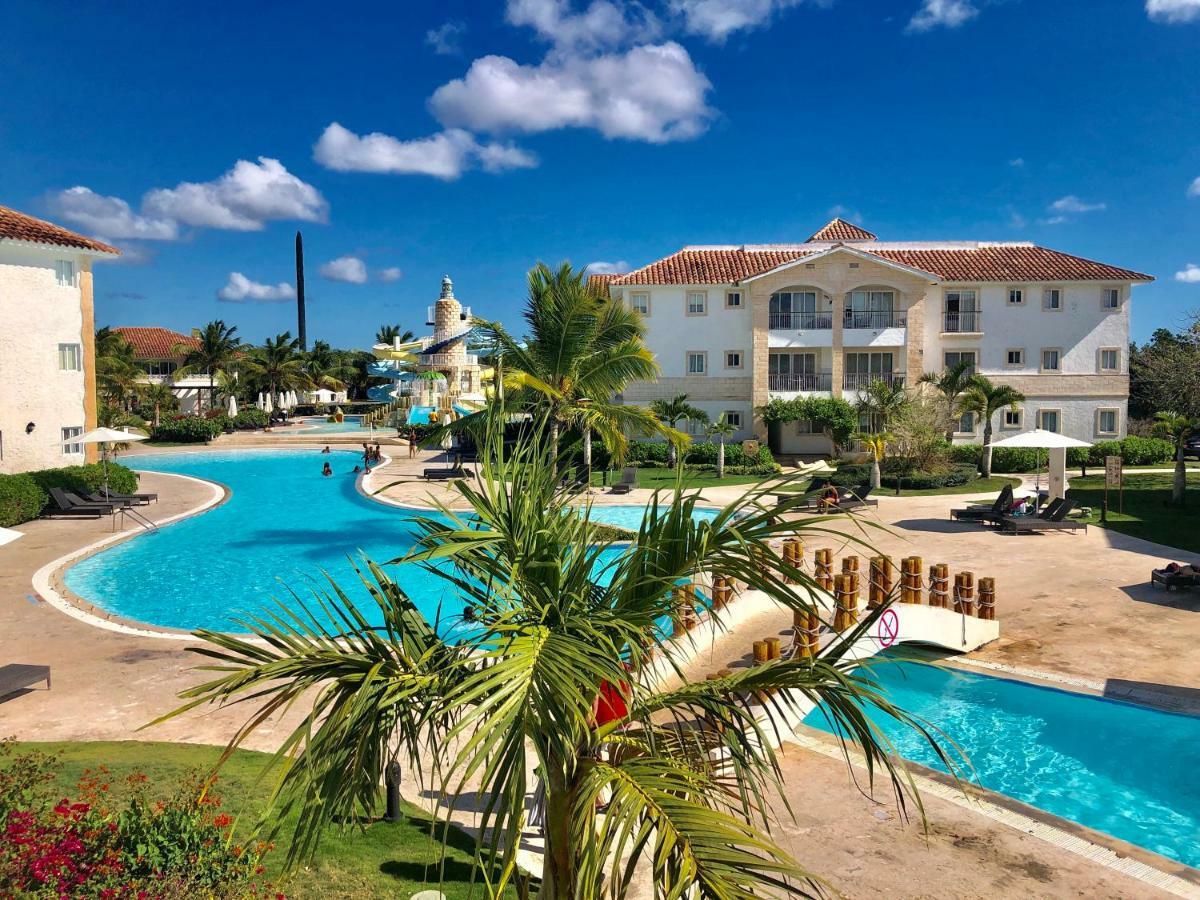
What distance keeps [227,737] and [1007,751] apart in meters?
9.71

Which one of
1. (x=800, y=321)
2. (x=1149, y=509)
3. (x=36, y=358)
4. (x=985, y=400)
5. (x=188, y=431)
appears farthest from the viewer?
(x=188, y=431)

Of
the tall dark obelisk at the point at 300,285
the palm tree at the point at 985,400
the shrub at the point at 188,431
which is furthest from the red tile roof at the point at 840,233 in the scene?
the tall dark obelisk at the point at 300,285

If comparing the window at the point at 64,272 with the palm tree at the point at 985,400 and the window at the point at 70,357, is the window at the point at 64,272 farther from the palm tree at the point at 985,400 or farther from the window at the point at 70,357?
the palm tree at the point at 985,400

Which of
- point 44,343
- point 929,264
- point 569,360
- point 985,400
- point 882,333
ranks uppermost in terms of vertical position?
point 929,264

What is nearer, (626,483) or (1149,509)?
(1149,509)

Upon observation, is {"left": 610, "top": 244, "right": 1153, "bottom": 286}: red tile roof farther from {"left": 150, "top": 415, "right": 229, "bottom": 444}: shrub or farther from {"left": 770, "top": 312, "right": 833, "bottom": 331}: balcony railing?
{"left": 150, "top": 415, "right": 229, "bottom": 444}: shrub

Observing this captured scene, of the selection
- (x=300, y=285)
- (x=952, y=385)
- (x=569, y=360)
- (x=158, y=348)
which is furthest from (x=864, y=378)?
(x=300, y=285)

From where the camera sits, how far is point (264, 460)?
148 feet

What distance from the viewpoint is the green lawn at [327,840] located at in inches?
260

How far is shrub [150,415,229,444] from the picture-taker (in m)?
51.8

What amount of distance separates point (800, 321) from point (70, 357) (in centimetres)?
3081

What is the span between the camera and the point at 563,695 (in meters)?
3.00

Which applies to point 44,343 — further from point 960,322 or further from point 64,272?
point 960,322

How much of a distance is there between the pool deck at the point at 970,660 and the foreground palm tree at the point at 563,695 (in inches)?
30.0
